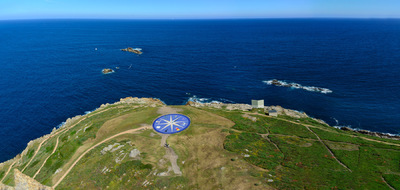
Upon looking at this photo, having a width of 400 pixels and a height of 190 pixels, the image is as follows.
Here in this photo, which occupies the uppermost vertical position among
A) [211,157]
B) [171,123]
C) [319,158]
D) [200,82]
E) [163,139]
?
[200,82]

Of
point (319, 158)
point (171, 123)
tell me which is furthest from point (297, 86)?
point (171, 123)

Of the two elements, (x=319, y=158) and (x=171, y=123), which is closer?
(x=319, y=158)

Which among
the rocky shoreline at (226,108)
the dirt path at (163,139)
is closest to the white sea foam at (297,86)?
the rocky shoreline at (226,108)

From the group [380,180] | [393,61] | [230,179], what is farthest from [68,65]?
[393,61]

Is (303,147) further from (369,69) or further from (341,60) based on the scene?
(341,60)

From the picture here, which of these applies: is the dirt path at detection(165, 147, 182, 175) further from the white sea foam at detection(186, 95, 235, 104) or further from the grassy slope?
the white sea foam at detection(186, 95, 235, 104)

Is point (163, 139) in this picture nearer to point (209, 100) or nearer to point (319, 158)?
point (319, 158)
